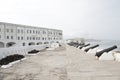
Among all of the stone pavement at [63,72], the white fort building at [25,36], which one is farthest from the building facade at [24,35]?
the stone pavement at [63,72]

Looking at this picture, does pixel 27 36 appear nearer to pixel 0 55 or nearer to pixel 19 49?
pixel 19 49

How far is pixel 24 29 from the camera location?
53938 millimetres

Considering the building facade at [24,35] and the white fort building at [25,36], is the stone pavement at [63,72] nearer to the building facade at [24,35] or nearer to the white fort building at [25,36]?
the white fort building at [25,36]

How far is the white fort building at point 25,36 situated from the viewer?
141 ft

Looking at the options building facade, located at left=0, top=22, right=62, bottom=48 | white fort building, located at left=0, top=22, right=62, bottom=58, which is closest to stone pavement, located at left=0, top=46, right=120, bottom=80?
white fort building, located at left=0, top=22, right=62, bottom=58

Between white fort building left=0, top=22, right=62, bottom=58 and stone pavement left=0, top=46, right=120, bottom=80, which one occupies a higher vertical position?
white fort building left=0, top=22, right=62, bottom=58

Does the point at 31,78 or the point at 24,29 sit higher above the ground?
the point at 24,29

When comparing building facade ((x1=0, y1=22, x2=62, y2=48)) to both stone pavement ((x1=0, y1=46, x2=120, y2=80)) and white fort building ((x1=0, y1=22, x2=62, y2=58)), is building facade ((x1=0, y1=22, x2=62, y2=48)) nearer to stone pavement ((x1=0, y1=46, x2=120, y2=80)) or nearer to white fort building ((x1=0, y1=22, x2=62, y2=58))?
white fort building ((x1=0, y1=22, x2=62, y2=58))

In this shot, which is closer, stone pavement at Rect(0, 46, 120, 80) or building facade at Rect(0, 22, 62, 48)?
stone pavement at Rect(0, 46, 120, 80)

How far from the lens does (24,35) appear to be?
54094 millimetres

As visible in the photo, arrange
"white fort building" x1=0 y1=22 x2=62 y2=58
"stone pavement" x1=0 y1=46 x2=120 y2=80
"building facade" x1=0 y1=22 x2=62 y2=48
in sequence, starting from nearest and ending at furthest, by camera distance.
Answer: "stone pavement" x1=0 y1=46 x2=120 y2=80, "white fort building" x1=0 y1=22 x2=62 y2=58, "building facade" x1=0 y1=22 x2=62 y2=48

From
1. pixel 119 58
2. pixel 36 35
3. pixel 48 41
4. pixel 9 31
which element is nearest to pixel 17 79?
pixel 119 58

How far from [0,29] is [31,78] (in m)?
38.0

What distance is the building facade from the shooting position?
44.1m
